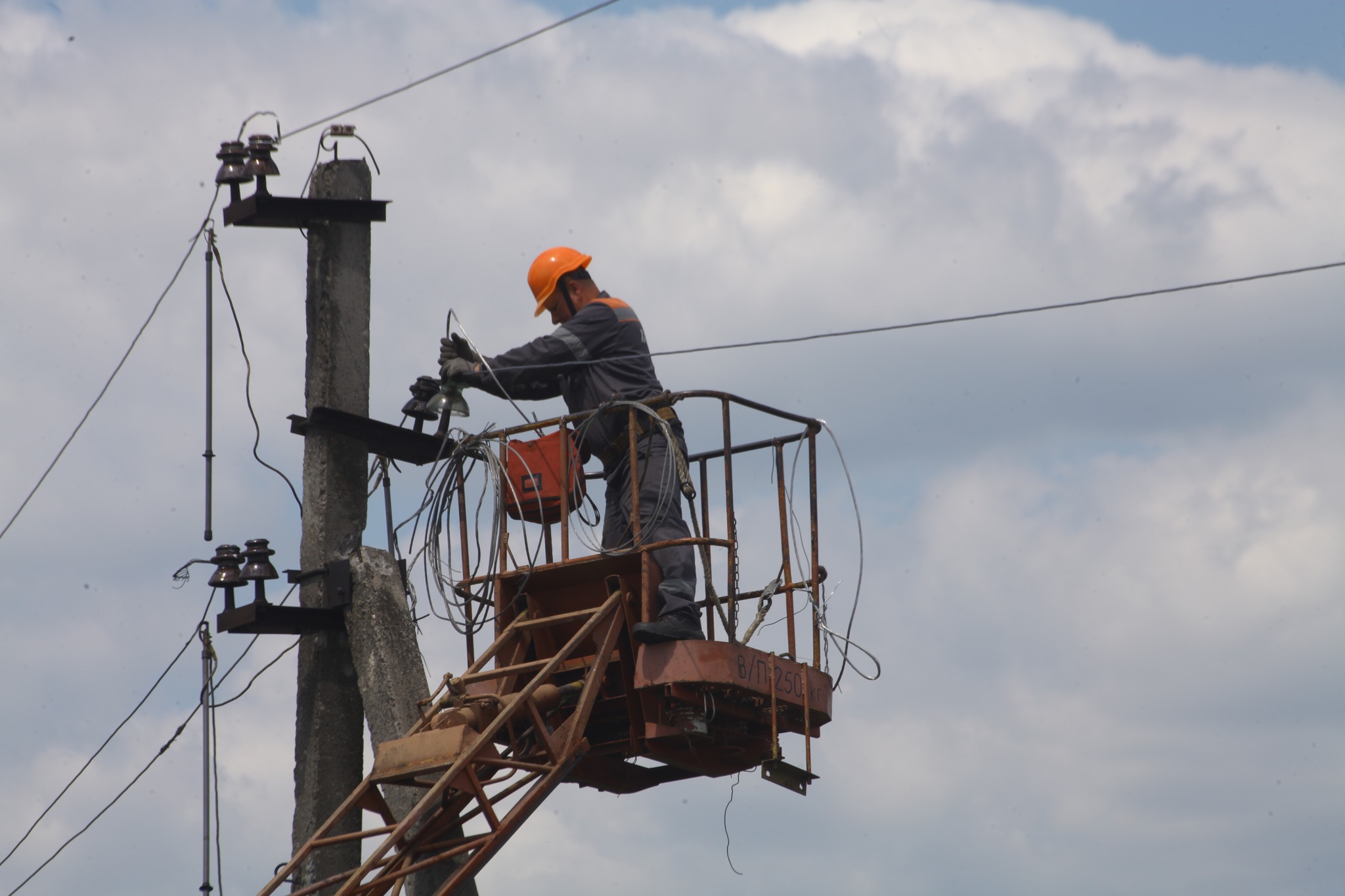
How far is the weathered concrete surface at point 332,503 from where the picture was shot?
1111 centimetres

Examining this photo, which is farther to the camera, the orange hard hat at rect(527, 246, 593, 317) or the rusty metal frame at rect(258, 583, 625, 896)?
the orange hard hat at rect(527, 246, 593, 317)

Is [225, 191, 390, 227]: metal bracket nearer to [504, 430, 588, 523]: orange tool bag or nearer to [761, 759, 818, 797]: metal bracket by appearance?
[504, 430, 588, 523]: orange tool bag

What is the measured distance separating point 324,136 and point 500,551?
9.12 ft

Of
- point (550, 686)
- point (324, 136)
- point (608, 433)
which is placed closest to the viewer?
point (550, 686)

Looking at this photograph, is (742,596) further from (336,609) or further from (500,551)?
(336,609)

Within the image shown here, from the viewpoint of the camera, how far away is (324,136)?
12.1 meters

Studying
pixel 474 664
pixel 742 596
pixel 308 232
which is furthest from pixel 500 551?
pixel 308 232

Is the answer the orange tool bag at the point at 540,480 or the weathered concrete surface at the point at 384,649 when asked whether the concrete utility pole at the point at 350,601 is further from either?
the orange tool bag at the point at 540,480

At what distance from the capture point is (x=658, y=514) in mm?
10977

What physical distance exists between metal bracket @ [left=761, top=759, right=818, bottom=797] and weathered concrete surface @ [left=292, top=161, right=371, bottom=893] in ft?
7.26

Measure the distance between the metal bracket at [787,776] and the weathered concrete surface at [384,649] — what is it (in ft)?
6.20

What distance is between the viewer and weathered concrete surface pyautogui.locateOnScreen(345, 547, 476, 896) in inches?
427

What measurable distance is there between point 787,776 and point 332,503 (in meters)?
2.95

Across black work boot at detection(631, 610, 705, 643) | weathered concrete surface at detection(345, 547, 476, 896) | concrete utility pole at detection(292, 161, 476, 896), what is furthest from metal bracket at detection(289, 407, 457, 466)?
black work boot at detection(631, 610, 705, 643)
